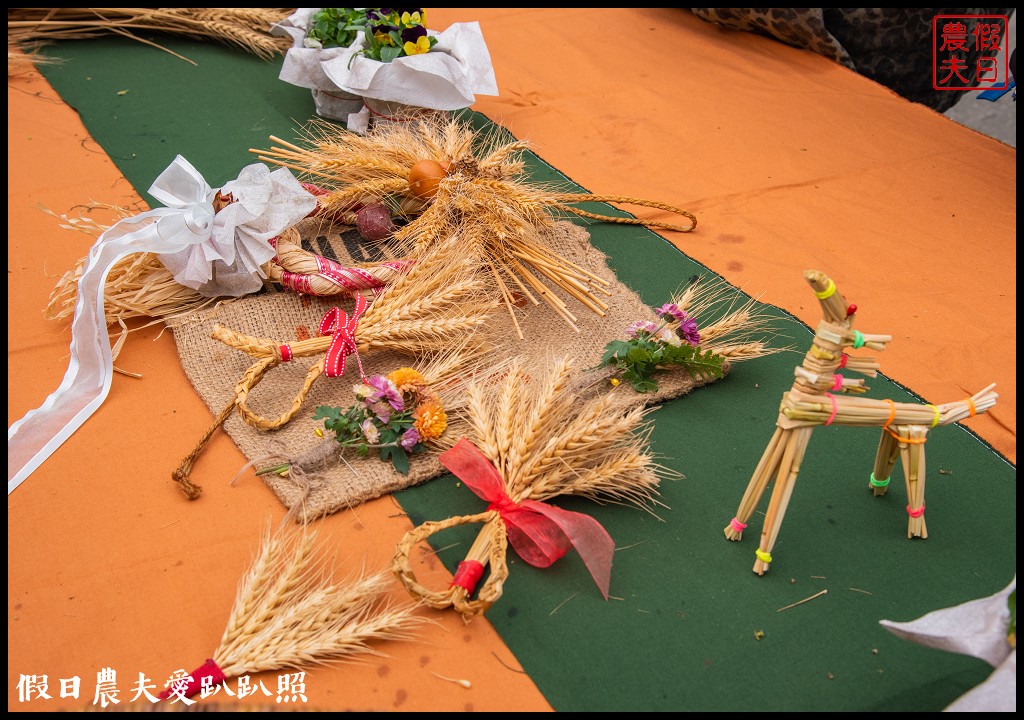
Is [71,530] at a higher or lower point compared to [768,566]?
lower

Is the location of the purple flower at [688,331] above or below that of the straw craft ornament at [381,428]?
above

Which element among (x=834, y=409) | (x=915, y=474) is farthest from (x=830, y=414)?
(x=915, y=474)

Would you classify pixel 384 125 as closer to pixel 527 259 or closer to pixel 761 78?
pixel 527 259

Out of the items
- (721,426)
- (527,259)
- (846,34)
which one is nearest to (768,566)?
(721,426)

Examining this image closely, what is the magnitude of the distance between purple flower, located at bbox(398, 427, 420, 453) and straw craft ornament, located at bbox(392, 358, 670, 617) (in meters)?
0.10

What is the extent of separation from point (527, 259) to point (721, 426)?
75 centimetres

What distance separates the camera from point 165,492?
2072 millimetres

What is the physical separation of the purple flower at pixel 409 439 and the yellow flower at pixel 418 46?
180 centimetres

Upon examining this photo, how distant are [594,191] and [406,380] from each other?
1451 millimetres

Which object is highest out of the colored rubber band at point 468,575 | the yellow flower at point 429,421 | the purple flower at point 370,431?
the yellow flower at point 429,421

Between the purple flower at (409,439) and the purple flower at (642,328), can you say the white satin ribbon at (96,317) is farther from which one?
the purple flower at (642,328)

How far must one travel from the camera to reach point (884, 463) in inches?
80.0

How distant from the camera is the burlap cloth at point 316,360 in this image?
2.06 m

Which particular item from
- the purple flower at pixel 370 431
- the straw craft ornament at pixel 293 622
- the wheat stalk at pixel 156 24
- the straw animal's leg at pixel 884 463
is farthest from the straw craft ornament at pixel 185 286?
the wheat stalk at pixel 156 24
